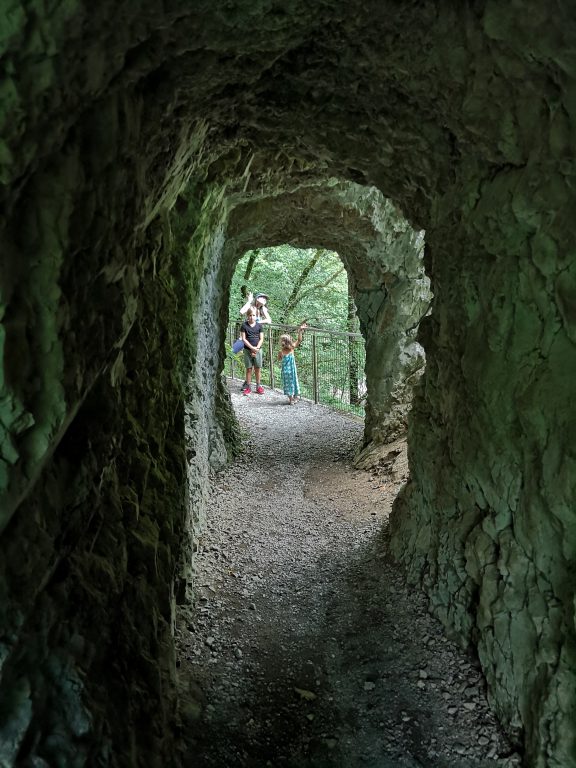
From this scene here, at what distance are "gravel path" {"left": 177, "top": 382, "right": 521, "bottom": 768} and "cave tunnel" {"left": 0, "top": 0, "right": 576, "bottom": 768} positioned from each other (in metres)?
0.26

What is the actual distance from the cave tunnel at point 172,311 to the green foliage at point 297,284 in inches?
417

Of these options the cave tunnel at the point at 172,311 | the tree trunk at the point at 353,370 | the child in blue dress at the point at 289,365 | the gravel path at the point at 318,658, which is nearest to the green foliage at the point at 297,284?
the child in blue dress at the point at 289,365

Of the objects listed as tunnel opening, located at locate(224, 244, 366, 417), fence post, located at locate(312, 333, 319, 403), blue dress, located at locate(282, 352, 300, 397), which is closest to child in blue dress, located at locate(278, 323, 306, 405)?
blue dress, located at locate(282, 352, 300, 397)

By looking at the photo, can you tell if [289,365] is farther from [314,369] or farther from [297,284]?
[297,284]

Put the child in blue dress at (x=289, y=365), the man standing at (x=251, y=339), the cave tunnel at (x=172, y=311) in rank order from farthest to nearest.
A: the child in blue dress at (x=289, y=365)
the man standing at (x=251, y=339)
the cave tunnel at (x=172, y=311)

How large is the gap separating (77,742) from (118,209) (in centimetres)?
213

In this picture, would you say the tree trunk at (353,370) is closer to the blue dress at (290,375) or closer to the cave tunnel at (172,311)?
the blue dress at (290,375)

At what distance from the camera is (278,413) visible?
1171cm

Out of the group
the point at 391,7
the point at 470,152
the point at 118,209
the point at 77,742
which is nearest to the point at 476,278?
the point at 470,152

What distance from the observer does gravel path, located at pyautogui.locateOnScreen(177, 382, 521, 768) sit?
3213 mm

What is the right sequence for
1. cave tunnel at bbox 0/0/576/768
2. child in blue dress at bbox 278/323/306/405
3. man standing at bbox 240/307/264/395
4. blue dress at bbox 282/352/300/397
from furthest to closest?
blue dress at bbox 282/352/300/397, child in blue dress at bbox 278/323/306/405, man standing at bbox 240/307/264/395, cave tunnel at bbox 0/0/576/768

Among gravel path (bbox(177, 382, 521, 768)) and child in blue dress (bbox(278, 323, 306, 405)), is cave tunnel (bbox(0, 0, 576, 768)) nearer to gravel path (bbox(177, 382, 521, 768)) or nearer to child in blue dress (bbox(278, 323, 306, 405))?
gravel path (bbox(177, 382, 521, 768))

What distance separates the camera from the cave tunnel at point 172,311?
1.84m

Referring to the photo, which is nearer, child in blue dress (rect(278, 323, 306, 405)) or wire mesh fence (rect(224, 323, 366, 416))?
wire mesh fence (rect(224, 323, 366, 416))
